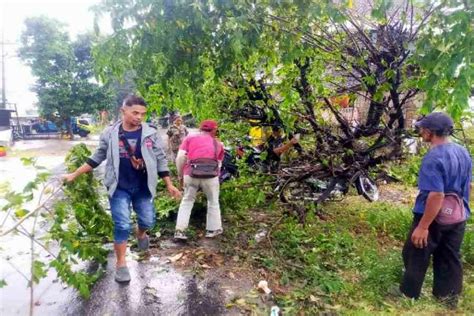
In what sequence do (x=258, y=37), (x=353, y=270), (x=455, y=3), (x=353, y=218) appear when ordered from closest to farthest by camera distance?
(x=455, y=3)
(x=258, y=37)
(x=353, y=270)
(x=353, y=218)

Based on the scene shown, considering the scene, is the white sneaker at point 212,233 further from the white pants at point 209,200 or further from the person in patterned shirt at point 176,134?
the person in patterned shirt at point 176,134

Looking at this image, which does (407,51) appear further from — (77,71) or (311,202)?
(77,71)

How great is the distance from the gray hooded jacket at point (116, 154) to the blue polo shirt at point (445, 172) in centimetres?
247

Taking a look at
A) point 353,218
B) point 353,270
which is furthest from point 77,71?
point 353,270

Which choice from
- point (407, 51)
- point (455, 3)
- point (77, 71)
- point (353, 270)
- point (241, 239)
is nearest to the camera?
point (455, 3)

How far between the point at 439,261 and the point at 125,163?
3.08 metres

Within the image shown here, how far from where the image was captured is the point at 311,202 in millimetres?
5582

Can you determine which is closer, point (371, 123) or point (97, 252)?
point (97, 252)

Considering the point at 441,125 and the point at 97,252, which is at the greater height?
the point at 441,125

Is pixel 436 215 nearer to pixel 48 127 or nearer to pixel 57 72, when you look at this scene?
pixel 57 72

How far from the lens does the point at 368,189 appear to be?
7836mm

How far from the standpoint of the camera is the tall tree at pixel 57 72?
24.1 m

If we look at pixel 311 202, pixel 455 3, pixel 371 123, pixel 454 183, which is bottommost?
pixel 311 202

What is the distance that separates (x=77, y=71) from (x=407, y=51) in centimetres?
2373
